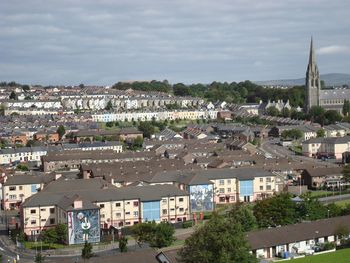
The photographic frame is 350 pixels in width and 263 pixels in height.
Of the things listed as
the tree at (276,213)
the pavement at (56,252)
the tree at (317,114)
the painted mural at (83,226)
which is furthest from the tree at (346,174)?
the tree at (317,114)

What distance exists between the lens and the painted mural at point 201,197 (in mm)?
31328

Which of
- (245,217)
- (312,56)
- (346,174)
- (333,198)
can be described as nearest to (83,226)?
(245,217)

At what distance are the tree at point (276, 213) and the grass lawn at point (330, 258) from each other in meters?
4.62

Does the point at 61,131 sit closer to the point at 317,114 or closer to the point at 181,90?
the point at 317,114

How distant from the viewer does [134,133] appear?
2557 inches

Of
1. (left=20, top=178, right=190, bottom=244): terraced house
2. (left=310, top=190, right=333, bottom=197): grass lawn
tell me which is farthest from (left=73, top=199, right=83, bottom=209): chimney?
(left=310, top=190, right=333, bottom=197): grass lawn

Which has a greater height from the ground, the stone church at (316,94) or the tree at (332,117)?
the stone church at (316,94)

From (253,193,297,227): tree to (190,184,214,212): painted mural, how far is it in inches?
235

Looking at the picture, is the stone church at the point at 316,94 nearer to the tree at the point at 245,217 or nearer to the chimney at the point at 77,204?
the tree at the point at 245,217

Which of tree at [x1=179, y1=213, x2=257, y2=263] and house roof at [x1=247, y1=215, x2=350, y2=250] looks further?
house roof at [x1=247, y1=215, x2=350, y2=250]

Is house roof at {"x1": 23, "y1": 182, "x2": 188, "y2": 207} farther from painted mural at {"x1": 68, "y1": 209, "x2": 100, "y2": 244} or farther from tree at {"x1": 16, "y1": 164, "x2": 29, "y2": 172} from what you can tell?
tree at {"x1": 16, "y1": 164, "x2": 29, "y2": 172}

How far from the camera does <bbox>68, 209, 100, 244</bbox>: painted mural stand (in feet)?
83.8

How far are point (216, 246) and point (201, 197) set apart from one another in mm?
14958

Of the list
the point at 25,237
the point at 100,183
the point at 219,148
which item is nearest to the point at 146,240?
the point at 25,237
